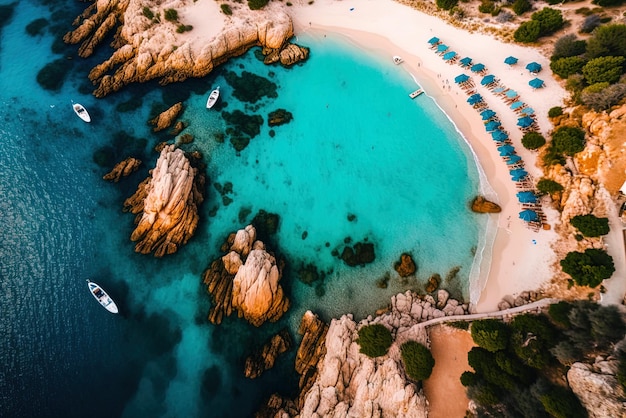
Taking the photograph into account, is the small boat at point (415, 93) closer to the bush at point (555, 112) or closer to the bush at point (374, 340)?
the bush at point (555, 112)

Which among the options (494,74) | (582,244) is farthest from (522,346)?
(494,74)

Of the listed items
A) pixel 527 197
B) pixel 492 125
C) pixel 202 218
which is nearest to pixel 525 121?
pixel 492 125

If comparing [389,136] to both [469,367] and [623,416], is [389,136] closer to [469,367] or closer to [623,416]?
[469,367]

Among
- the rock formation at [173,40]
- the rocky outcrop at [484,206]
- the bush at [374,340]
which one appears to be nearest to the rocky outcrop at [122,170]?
the rock formation at [173,40]

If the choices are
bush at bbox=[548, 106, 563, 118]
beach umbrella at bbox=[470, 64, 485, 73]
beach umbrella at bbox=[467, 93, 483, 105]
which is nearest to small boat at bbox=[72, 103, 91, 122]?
beach umbrella at bbox=[467, 93, 483, 105]

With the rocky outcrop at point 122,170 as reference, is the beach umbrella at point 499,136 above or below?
above

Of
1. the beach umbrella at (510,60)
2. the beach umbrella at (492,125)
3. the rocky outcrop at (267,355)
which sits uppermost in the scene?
the beach umbrella at (510,60)

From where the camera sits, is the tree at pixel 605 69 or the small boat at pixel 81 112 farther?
the small boat at pixel 81 112

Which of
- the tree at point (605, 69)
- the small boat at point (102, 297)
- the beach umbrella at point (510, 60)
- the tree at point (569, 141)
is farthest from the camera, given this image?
the beach umbrella at point (510, 60)
